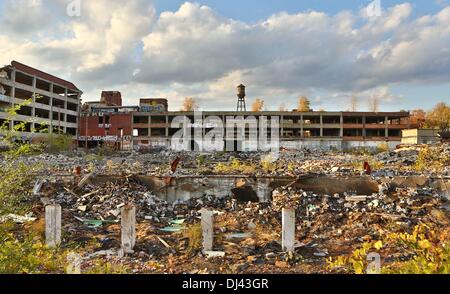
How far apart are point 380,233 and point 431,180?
5107mm

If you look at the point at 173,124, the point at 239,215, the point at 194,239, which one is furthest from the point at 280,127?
the point at 194,239

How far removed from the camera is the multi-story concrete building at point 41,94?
38.0 meters

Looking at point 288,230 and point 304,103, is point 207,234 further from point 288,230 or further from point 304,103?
point 304,103

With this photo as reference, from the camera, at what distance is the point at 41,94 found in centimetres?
3891

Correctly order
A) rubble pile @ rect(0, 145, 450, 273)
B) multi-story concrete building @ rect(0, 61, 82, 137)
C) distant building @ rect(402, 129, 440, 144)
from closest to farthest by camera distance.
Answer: rubble pile @ rect(0, 145, 450, 273) → distant building @ rect(402, 129, 440, 144) → multi-story concrete building @ rect(0, 61, 82, 137)

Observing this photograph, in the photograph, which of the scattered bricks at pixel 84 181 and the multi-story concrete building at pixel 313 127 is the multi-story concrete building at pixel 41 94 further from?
the scattered bricks at pixel 84 181

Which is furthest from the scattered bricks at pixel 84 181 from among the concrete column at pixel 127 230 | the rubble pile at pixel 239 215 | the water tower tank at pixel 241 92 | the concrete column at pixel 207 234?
the water tower tank at pixel 241 92

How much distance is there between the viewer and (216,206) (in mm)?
12711

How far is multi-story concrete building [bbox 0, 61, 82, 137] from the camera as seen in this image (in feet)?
125

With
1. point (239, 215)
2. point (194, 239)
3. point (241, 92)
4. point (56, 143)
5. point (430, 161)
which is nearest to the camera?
point (194, 239)

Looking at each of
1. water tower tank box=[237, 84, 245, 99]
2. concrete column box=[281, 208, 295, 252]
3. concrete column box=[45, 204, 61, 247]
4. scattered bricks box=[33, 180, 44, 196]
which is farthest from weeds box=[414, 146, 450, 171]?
water tower tank box=[237, 84, 245, 99]

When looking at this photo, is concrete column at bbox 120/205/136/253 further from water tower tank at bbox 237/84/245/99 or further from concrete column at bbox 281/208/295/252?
water tower tank at bbox 237/84/245/99
